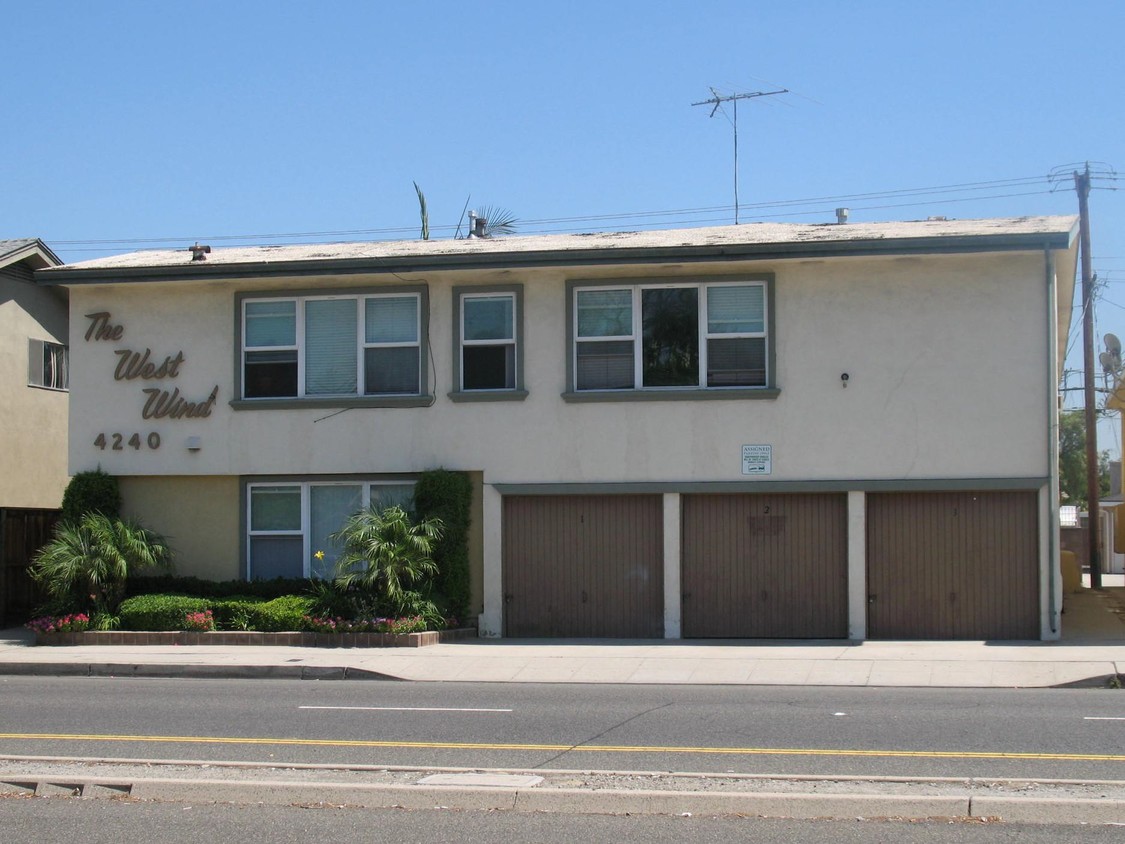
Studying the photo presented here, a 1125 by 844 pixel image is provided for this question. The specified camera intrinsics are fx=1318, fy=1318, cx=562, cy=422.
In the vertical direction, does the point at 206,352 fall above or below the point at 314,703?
above

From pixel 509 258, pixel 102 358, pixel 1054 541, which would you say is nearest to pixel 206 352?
pixel 102 358

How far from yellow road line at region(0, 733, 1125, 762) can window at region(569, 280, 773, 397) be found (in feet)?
31.6

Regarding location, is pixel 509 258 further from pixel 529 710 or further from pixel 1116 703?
pixel 1116 703

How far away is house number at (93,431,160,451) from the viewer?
2062 centimetres

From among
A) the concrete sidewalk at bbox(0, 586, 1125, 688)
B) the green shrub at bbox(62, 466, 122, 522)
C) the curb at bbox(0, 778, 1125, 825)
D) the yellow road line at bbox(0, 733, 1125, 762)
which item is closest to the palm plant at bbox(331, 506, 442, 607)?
the concrete sidewalk at bbox(0, 586, 1125, 688)

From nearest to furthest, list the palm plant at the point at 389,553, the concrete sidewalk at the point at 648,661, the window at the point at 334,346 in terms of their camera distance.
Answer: the concrete sidewalk at the point at 648,661 → the palm plant at the point at 389,553 → the window at the point at 334,346

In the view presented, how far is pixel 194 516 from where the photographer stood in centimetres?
2081

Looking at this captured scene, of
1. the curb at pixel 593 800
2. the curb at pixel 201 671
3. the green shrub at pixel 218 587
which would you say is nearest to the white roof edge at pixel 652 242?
the green shrub at pixel 218 587

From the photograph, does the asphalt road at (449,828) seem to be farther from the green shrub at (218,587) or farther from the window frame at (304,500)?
the window frame at (304,500)

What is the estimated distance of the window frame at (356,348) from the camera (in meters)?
20.0

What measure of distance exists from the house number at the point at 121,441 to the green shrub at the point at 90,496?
44cm

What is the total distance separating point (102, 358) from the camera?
822 inches

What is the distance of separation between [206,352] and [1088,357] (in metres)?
23.3

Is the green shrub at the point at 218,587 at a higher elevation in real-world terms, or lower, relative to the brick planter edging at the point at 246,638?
higher
